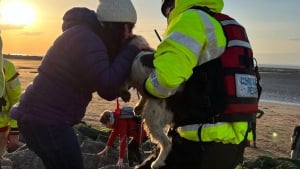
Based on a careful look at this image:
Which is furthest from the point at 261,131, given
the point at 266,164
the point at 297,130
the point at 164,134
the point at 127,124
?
the point at 164,134

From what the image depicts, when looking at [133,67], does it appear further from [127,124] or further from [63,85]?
[127,124]

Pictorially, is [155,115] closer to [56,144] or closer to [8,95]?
[56,144]

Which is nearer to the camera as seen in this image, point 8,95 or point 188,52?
point 188,52

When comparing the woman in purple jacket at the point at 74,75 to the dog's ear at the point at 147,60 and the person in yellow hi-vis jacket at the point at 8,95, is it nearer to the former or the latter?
the dog's ear at the point at 147,60

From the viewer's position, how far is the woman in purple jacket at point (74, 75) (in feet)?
12.9

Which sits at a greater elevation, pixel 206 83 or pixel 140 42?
pixel 140 42

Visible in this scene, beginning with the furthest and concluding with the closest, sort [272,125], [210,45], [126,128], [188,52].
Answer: [272,125] < [126,128] < [210,45] < [188,52]

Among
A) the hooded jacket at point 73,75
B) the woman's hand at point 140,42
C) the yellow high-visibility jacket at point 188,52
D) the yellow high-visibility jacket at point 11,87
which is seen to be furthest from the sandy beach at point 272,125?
the yellow high-visibility jacket at point 188,52

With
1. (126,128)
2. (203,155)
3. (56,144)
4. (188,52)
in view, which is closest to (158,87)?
(188,52)

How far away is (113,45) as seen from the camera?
4.20 meters

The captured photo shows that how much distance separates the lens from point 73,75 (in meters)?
3.99

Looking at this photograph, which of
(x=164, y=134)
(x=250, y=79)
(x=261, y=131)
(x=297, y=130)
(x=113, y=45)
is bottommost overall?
(x=261, y=131)

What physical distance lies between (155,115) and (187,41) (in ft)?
2.67

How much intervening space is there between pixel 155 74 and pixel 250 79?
28.7 inches
